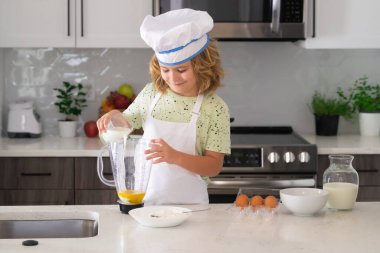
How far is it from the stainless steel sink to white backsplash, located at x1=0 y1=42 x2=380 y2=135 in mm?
2014

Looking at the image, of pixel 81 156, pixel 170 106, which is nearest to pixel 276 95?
pixel 81 156

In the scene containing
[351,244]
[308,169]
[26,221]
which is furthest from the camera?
[308,169]

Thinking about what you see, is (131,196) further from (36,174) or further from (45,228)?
(36,174)

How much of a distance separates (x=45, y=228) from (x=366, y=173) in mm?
2037

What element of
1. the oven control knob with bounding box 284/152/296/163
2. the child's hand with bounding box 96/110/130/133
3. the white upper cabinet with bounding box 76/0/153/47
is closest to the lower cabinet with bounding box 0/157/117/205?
the white upper cabinet with bounding box 76/0/153/47

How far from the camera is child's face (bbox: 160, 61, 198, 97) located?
285 centimetres

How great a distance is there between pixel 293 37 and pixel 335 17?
0.28m

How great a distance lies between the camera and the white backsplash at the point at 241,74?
15.3 feet

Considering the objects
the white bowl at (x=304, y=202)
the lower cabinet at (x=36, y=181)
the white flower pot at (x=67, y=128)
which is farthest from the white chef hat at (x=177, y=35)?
the white flower pot at (x=67, y=128)

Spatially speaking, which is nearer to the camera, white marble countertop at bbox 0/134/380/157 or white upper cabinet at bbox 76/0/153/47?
white marble countertop at bbox 0/134/380/157

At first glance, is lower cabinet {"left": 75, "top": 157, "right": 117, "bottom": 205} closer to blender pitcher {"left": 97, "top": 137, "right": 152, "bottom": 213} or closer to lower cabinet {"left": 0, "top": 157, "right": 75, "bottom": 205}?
lower cabinet {"left": 0, "top": 157, "right": 75, "bottom": 205}

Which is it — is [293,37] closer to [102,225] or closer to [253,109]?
[253,109]

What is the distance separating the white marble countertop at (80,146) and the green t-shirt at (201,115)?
1011 millimetres

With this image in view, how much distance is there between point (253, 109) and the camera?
185 inches
